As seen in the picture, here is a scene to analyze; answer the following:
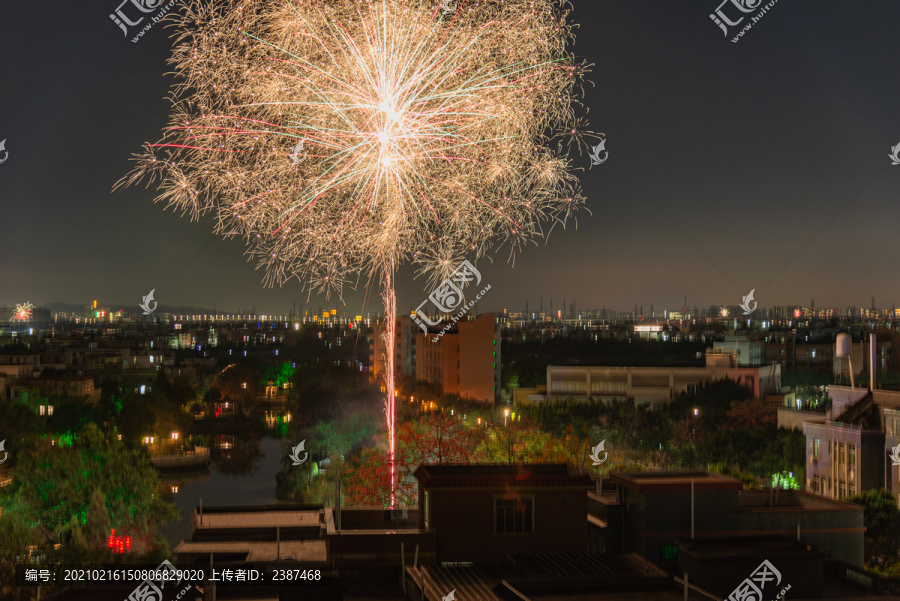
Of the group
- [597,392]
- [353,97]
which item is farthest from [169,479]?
[353,97]

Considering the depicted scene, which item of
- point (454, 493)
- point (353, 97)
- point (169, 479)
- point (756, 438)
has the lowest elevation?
point (169, 479)

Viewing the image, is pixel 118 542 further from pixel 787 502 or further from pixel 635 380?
pixel 635 380

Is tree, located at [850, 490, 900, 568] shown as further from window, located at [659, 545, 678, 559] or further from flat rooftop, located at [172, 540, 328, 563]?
flat rooftop, located at [172, 540, 328, 563]

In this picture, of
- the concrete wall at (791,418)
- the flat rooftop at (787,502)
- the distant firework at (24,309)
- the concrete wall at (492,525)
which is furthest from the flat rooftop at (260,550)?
the distant firework at (24,309)

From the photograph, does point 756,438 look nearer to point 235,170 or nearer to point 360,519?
point 360,519

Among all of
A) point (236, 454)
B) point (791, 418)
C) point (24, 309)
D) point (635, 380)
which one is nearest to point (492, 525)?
point (791, 418)

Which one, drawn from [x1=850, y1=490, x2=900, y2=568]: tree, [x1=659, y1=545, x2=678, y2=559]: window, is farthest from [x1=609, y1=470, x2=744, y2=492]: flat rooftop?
[x1=850, y1=490, x2=900, y2=568]: tree
